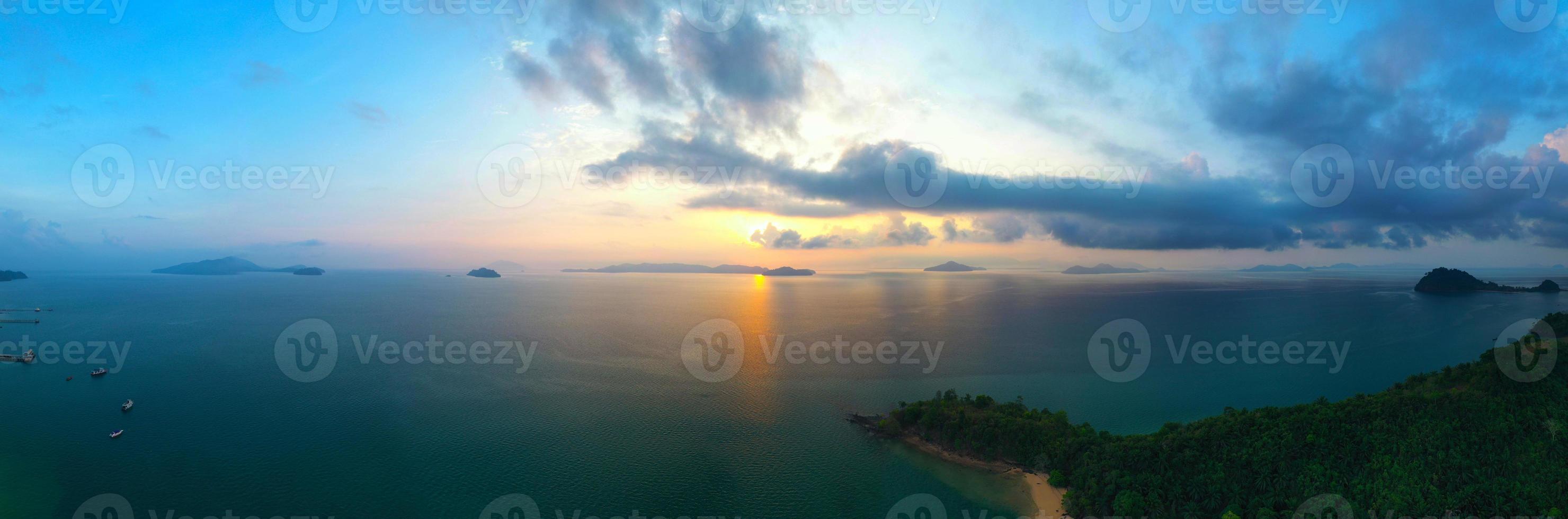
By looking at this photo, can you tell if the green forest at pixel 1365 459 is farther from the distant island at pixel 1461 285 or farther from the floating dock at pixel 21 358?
the distant island at pixel 1461 285

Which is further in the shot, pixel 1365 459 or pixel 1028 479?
pixel 1028 479

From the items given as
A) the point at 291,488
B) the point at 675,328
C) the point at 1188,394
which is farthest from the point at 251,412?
the point at 1188,394

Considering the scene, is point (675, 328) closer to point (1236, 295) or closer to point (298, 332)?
point (298, 332)

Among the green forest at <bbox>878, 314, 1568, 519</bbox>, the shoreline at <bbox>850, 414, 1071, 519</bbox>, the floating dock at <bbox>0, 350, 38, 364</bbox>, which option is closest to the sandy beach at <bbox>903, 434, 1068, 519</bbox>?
the shoreline at <bbox>850, 414, 1071, 519</bbox>

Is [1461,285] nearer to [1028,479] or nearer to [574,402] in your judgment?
[1028,479]

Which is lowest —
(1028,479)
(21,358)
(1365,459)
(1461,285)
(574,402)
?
(1028,479)

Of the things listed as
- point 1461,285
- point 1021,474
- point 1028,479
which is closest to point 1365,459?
point 1028,479
